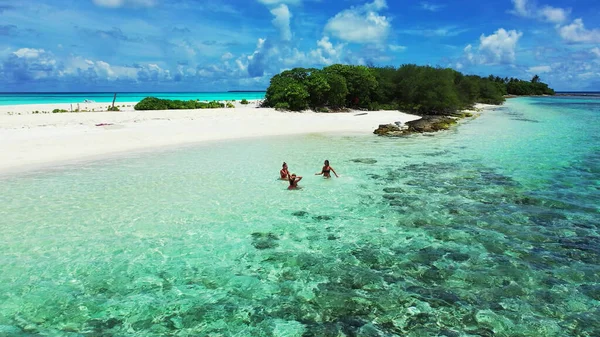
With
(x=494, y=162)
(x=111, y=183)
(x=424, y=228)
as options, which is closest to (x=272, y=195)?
(x=424, y=228)

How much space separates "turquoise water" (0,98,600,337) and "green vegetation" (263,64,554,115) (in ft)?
111

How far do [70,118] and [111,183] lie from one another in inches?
859

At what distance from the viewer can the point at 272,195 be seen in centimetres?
1497

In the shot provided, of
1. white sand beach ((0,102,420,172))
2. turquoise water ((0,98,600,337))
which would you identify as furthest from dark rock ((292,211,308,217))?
white sand beach ((0,102,420,172))

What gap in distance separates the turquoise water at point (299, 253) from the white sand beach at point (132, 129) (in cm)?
545

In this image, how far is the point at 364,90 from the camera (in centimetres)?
5731

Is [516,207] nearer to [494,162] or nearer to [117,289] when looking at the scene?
[494,162]

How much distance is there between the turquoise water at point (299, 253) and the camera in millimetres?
7055

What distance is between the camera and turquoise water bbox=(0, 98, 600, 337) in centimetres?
705

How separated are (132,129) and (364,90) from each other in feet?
120

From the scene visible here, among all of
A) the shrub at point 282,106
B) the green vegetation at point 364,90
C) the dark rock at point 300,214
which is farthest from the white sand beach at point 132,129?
the dark rock at point 300,214

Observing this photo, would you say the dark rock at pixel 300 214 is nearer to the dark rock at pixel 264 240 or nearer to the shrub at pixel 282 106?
the dark rock at pixel 264 240

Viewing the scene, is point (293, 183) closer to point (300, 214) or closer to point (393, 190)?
point (300, 214)

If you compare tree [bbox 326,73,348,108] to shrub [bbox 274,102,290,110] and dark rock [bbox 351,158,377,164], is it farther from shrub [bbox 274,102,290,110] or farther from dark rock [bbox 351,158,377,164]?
dark rock [bbox 351,158,377,164]
